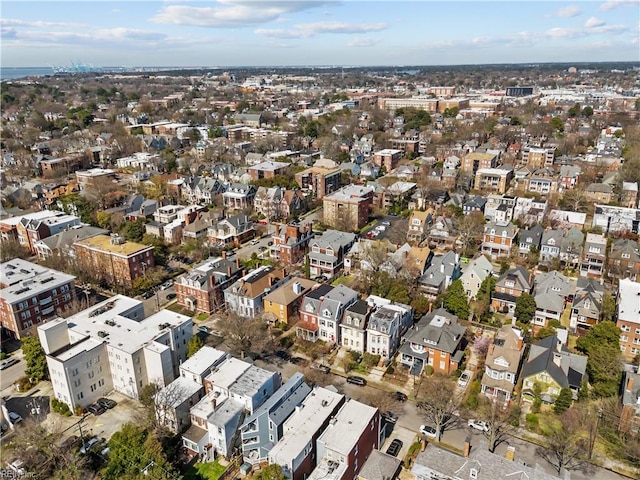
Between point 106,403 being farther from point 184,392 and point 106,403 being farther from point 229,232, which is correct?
point 229,232

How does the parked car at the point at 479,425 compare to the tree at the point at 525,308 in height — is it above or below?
below

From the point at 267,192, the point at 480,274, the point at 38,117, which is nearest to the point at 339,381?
the point at 480,274

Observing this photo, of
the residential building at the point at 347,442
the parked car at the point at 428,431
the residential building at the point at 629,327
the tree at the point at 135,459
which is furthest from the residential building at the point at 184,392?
the residential building at the point at 629,327

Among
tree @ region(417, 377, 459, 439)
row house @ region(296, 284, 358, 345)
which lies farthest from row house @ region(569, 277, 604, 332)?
row house @ region(296, 284, 358, 345)

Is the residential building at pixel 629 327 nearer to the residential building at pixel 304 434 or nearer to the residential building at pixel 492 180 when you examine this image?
the residential building at pixel 304 434

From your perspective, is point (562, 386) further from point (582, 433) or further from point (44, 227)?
point (44, 227)

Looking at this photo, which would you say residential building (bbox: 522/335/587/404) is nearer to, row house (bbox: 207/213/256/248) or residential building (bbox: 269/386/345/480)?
residential building (bbox: 269/386/345/480)
